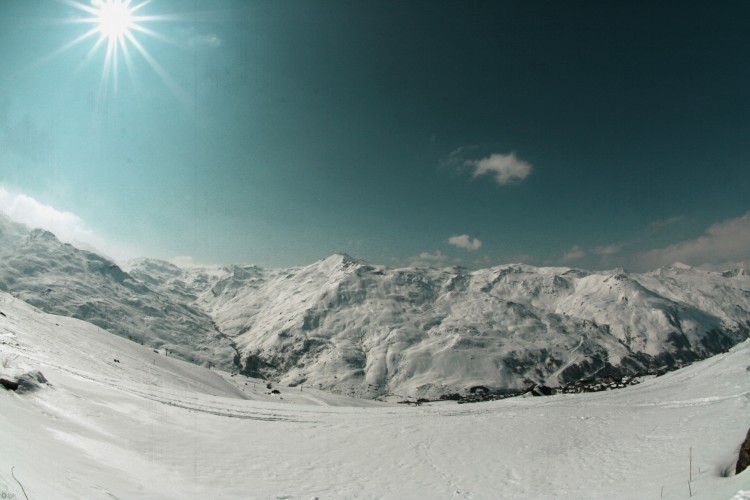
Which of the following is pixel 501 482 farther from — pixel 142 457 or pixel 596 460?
pixel 142 457

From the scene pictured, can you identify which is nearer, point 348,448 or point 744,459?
point 744,459

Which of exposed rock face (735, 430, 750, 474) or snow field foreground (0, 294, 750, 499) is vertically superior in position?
exposed rock face (735, 430, 750, 474)

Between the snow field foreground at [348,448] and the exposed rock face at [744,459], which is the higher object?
the exposed rock face at [744,459]

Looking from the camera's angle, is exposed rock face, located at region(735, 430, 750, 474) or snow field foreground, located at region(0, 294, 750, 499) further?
snow field foreground, located at region(0, 294, 750, 499)

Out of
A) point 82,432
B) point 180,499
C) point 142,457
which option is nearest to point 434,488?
point 180,499

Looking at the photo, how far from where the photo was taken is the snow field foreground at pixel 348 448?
11844 millimetres

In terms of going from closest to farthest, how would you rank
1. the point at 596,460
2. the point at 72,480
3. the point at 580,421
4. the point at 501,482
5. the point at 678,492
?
the point at 72,480 < the point at 678,492 < the point at 501,482 < the point at 596,460 < the point at 580,421

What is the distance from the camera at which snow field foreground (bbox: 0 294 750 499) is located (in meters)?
11.8

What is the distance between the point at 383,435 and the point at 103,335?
2483 inches

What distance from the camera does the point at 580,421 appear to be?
28469 mm

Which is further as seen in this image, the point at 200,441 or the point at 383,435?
the point at 383,435

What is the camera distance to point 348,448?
22.4 metres

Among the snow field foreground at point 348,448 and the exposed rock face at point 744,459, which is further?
the snow field foreground at point 348,448

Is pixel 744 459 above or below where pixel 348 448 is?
above
